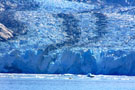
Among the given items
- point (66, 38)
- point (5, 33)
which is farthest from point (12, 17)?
point (66, 38)

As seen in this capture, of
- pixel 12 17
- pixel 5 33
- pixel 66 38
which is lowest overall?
pixel 66 38

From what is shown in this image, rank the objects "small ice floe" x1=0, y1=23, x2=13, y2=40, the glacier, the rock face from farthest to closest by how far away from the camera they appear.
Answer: the rock face, "small ice floe" x1=0, y1=23, x2=13, y2=40, the glacier

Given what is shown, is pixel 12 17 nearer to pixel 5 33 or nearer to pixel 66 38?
pixel 5 33

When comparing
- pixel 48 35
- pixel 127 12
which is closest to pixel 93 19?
pixel 127 12

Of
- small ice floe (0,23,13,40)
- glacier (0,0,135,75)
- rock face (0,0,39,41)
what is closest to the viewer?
glacier (0,0,135,75)

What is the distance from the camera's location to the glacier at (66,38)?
26.2 meters

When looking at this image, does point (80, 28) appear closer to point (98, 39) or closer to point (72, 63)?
point (98, 39)

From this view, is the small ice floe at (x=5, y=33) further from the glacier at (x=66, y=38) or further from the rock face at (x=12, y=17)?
the glacier at (x=66, y=38)

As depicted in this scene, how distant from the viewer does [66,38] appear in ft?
98.7

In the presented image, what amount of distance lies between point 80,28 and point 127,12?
569 centimetres

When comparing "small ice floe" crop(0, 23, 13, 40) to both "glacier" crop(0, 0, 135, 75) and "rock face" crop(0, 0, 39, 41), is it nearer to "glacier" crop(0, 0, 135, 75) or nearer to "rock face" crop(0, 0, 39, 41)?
"rock face" crop(0, 0, 39, 41)

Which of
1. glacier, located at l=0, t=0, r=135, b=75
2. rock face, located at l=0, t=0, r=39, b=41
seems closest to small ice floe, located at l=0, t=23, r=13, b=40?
rock face, located at l=0, t=0, r=39, b=41

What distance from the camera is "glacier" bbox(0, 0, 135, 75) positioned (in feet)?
86.0

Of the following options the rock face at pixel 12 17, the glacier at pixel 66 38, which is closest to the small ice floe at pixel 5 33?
the rock face at pixel 12 17
